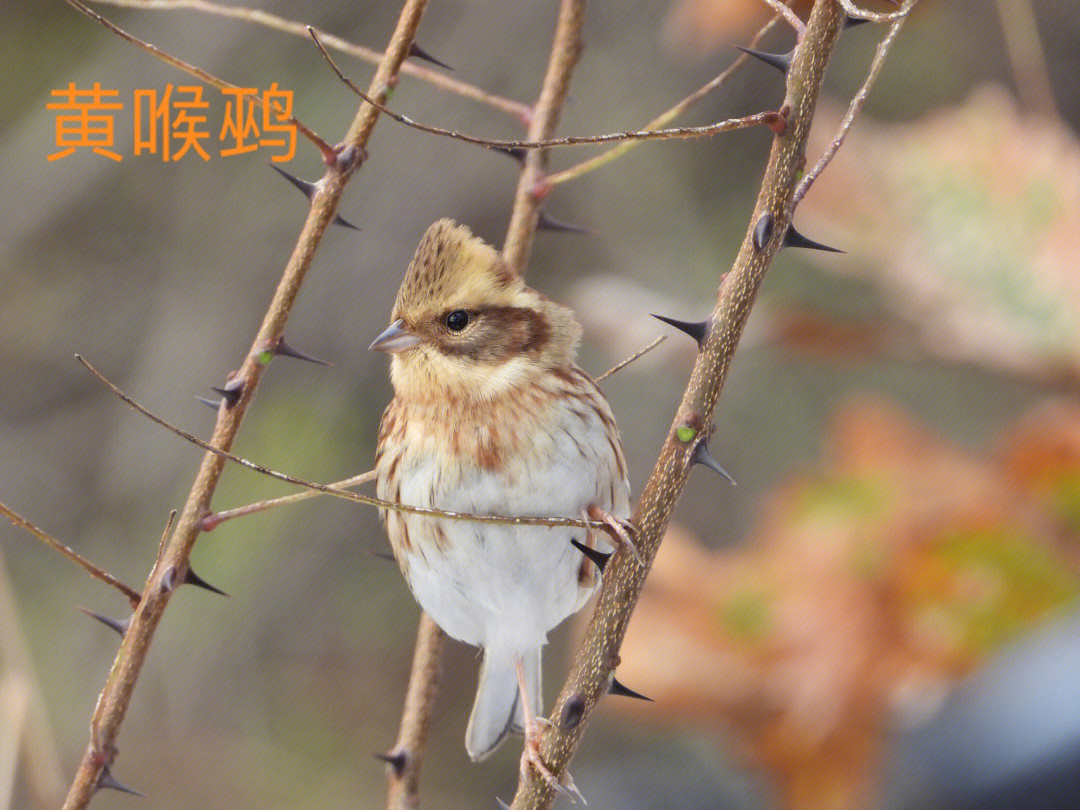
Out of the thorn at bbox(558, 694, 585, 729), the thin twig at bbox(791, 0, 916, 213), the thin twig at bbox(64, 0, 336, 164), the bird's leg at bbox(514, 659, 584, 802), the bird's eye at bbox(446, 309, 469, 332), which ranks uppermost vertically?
the thin twig at bbox(791, 0, 916, 213)

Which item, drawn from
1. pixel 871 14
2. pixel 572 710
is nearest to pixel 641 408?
pixel 572 710

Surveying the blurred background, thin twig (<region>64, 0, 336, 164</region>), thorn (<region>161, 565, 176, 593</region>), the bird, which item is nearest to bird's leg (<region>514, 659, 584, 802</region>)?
the bird

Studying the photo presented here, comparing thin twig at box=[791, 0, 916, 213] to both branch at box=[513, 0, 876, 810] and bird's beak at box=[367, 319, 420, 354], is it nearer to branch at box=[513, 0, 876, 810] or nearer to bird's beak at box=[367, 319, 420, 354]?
branch at box=[513, 0, 876, 810]

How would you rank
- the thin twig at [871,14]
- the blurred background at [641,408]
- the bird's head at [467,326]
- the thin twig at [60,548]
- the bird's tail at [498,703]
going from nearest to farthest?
the thin twig at [871,14] → the thin twig at [60,548] → the bird's head at [467,326] → the bird's tail at [498,703] → the blurred background at [641,408]

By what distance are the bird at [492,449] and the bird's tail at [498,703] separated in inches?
2.7

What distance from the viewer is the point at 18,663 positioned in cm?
145

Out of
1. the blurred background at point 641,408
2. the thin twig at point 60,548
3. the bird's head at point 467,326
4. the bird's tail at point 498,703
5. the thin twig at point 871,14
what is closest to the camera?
the thin twig at point 871,14

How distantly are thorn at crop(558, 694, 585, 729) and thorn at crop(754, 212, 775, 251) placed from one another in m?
0.25

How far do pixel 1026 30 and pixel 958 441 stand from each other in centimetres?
48

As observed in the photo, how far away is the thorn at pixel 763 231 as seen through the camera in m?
0.59

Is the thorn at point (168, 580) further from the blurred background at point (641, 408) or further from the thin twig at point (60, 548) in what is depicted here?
the blurred background at point (641, 408)

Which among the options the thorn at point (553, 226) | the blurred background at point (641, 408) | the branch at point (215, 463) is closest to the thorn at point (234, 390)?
the branch at point (215, 463)

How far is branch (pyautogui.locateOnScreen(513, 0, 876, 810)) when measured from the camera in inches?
23.8

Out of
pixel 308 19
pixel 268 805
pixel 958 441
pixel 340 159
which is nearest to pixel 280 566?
pixel 268 805
